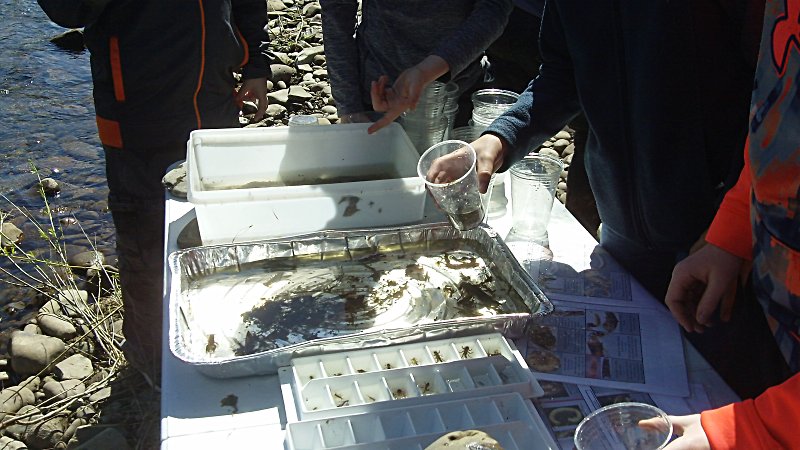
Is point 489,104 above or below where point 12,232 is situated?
above

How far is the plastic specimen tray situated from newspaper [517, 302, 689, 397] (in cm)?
9

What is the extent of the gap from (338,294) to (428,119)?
0.66m

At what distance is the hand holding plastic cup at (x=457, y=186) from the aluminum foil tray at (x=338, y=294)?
0.37 feet

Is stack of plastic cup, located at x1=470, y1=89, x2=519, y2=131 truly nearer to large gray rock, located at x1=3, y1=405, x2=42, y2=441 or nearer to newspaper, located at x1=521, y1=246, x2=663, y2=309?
newspaper, located at x1=521, y1=246, x2=663, y2=309

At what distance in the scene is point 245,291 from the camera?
1453mm

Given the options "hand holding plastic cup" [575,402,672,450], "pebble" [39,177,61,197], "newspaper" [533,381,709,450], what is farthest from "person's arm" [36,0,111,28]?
"pebble" [39,177,61,197]

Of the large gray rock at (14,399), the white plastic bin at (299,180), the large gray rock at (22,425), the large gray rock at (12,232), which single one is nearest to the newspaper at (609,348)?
the white plastic bin at (299,180)

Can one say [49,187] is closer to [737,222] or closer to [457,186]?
[457,186]

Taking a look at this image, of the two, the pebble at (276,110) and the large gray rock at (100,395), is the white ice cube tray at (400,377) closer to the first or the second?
the large gray rock at (100,395)

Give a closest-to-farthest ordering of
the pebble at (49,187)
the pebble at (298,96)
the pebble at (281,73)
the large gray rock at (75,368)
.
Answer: the large gray rock at (75,368) < the pebble at (49,187) < the pebble at (298,96) < the pebble at (281,73)

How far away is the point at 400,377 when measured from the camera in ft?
3.88

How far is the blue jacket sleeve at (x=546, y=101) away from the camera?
1596 mm

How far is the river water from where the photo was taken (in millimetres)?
3579

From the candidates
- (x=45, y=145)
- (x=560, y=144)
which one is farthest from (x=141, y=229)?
(x=560, y=144)
